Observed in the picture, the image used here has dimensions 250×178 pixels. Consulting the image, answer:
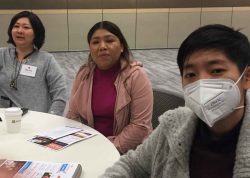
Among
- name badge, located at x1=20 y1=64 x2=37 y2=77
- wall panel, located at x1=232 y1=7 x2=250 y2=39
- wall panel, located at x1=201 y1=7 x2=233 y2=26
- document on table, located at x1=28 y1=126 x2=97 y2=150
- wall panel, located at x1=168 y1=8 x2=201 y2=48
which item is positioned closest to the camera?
document on table, located at x1=28 y1=126 x2=97 y2=150

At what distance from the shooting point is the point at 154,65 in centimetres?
738

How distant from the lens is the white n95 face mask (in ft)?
4.05

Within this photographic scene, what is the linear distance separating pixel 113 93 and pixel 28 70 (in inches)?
39.2

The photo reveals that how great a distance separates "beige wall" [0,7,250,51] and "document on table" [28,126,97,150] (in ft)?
21.8

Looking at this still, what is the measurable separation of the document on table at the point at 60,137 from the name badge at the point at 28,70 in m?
1.06

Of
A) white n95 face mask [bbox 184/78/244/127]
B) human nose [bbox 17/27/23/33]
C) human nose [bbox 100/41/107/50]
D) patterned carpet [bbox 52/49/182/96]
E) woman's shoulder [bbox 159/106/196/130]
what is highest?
human nose [bbox 17/27/23/33]

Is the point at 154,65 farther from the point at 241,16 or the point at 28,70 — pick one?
the point at 28,70

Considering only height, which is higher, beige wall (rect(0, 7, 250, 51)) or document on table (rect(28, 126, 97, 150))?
beige wall (rect(0, 7, 250, 51))

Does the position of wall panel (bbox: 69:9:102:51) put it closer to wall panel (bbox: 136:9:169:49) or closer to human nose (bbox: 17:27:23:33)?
wall panel (bbox: 136:9:169:49)

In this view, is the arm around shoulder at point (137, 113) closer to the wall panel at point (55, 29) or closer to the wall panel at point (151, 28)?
the wall panel at point (55, 29)

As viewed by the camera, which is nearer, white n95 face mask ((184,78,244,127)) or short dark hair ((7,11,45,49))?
white n95 face mask ((184,78,244,127))

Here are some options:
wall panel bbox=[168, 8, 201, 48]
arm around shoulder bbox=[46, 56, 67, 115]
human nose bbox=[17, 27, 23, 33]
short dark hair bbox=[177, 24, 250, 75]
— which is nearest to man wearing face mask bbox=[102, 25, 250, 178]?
short dark hair bbox=[177, 24, 250, 75]

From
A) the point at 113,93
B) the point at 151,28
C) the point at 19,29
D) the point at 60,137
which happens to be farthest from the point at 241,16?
the point at 60,137

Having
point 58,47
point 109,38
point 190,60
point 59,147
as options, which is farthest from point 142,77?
point 58,47
